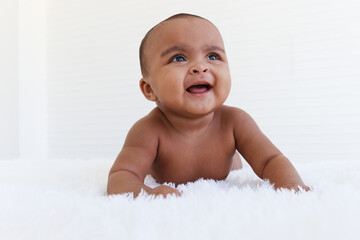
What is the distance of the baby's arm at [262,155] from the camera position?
848mm

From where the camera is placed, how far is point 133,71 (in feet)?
9.32

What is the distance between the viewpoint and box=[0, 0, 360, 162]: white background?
7.62 feet

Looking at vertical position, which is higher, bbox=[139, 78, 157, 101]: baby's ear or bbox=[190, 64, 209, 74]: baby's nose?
bbox=[190, 64, 209, 74]: baby's nose

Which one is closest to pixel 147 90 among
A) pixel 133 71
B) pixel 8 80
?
pixel 133 71

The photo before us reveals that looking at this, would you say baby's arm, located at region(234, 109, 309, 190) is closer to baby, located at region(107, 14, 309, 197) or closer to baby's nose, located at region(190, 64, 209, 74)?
baby, located at region(107, 14, 309, 197)

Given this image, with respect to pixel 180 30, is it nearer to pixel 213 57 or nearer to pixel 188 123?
pixel 213 57

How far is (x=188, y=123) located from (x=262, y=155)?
21cm

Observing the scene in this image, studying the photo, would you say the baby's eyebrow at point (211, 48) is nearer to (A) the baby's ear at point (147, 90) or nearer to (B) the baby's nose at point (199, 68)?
(B) the baby's nose at point (199, 68)

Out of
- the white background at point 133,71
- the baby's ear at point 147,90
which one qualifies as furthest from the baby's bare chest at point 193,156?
the white background at point 133,71

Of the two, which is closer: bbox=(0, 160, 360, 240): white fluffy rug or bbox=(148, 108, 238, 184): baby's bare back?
bbox=(0, 160, 360, 240): white fluffy rug

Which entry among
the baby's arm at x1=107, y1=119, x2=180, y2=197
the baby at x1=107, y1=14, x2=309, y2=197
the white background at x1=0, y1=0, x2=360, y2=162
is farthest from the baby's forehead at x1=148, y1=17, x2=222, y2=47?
the white background at x1=0, y1=0, x2=360, y2=162

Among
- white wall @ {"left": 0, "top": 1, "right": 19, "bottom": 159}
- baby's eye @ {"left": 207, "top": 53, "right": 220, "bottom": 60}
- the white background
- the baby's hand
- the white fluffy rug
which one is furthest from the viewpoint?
white wall @ {"left": 0, "top": 1, "right": 19, "bottom": 159}

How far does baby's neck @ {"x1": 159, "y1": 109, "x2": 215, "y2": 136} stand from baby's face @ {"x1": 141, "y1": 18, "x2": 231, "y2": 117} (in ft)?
0.12

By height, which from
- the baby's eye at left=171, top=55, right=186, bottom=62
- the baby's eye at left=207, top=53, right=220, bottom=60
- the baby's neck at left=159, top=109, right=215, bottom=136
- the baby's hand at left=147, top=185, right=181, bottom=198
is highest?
the baby's eye at left=207, top=53, right=220, bottom=60
